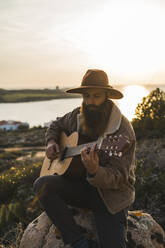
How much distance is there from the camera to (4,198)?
650 centimetres

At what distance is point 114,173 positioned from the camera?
2559 mm

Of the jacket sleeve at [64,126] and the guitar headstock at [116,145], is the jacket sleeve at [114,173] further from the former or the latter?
the jacket sleeve at [64,126]

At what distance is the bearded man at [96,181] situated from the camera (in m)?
2.58

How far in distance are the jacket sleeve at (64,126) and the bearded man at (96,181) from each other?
9.9 inches

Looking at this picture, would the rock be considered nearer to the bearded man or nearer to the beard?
the bearded man

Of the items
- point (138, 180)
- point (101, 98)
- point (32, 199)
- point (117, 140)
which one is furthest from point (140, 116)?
point (117, 140)

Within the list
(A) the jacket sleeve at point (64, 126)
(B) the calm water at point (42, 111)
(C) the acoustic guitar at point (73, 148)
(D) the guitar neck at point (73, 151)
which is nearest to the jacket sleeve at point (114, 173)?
(C) the acoustic guitar at point (73, 148)

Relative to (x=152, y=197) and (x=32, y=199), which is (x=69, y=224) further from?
(x=32, y=199)

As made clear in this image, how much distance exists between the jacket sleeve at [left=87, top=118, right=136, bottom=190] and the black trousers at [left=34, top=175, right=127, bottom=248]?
35cm

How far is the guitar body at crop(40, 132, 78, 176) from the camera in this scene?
309 cm

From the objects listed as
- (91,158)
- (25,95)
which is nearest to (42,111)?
(25,95)

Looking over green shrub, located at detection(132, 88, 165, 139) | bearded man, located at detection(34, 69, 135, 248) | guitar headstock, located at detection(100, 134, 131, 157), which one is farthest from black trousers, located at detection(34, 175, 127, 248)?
green shrub, located at detection(132, 88, 165, 139)

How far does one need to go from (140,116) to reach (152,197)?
6774mm

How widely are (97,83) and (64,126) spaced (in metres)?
0.99
